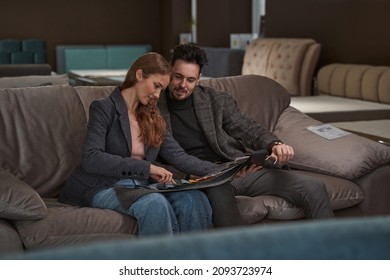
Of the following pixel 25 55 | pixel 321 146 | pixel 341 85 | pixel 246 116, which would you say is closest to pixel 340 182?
pixel 321 146

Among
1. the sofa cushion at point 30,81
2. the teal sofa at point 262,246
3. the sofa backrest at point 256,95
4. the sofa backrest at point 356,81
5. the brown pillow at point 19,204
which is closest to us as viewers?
the teal sofa at point 262,246

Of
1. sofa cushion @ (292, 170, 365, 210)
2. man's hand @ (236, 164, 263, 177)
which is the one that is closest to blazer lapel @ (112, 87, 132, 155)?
man's hand @ (236, 164, 263, 177)

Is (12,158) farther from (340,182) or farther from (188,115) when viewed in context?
(340,182)

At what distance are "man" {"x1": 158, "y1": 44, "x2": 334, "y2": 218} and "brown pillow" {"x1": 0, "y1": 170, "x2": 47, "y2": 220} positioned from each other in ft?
2.62

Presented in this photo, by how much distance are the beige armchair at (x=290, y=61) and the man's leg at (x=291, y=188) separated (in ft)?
13.1

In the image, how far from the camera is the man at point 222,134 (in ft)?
10.1

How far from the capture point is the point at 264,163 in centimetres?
319

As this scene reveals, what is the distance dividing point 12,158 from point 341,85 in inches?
151

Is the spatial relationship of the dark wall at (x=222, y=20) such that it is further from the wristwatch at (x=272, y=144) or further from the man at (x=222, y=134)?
the wristwatch at (x=272, y=144)

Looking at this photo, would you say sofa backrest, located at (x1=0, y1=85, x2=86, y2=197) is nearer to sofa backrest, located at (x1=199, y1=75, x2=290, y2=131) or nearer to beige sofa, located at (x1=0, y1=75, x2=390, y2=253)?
beige sofa, located at (x1=0, y1=75, x2=390, y2=253)

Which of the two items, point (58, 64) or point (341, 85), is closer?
point (341, 85)

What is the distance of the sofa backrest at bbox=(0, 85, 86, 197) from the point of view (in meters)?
3.19

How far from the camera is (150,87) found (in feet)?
9.72

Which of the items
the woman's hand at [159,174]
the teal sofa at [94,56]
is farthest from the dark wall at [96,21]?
the woman's hand at [159,174]
